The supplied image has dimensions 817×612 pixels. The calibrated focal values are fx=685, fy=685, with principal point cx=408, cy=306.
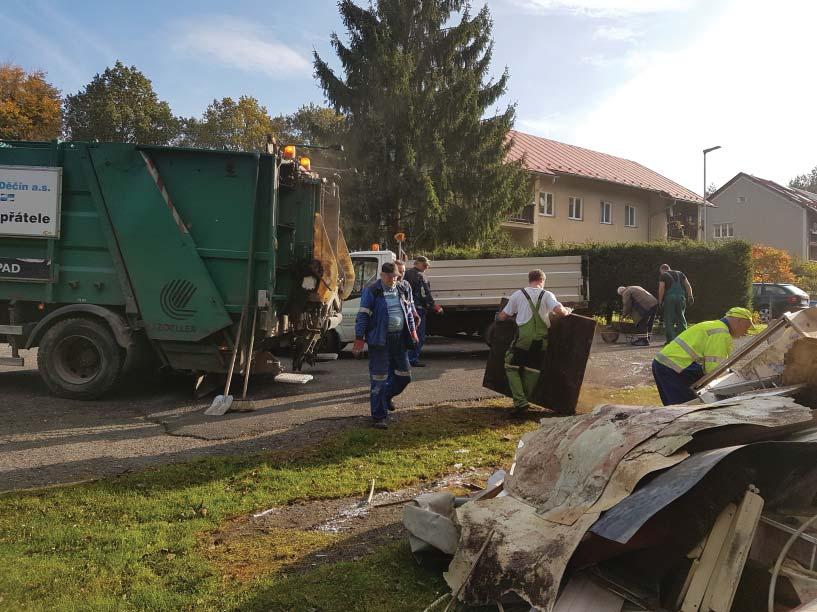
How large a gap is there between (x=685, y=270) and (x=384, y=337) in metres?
14.9

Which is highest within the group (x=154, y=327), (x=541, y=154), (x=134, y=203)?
(x=541, y=154)

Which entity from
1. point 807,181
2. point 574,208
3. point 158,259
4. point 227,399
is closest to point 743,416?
point 227,399

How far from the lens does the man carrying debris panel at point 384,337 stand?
6766 millimetres

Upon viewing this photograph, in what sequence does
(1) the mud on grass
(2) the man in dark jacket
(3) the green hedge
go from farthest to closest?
(3) the green hedge, (2) the man in dark jacket, (1) the mud on grass

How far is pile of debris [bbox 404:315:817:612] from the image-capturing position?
2.79m

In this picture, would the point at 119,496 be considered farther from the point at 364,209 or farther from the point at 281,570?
the point at 364,209

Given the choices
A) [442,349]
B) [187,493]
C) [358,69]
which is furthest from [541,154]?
[187,493]

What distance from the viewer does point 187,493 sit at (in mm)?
4738

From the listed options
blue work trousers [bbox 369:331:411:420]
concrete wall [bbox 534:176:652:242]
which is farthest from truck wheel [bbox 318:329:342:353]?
concrete wall [bbox 534:176:652:242]

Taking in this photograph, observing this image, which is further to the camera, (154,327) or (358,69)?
(358,69)

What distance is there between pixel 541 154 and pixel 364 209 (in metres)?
12.8

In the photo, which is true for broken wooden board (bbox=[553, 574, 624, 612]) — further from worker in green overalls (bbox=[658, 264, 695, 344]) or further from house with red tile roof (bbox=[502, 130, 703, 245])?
house with red tile roof (bbox=[502, 130, 703, 245])

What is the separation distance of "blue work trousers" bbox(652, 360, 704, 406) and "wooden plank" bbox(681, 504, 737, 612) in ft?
10.4

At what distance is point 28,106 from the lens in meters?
34.7
